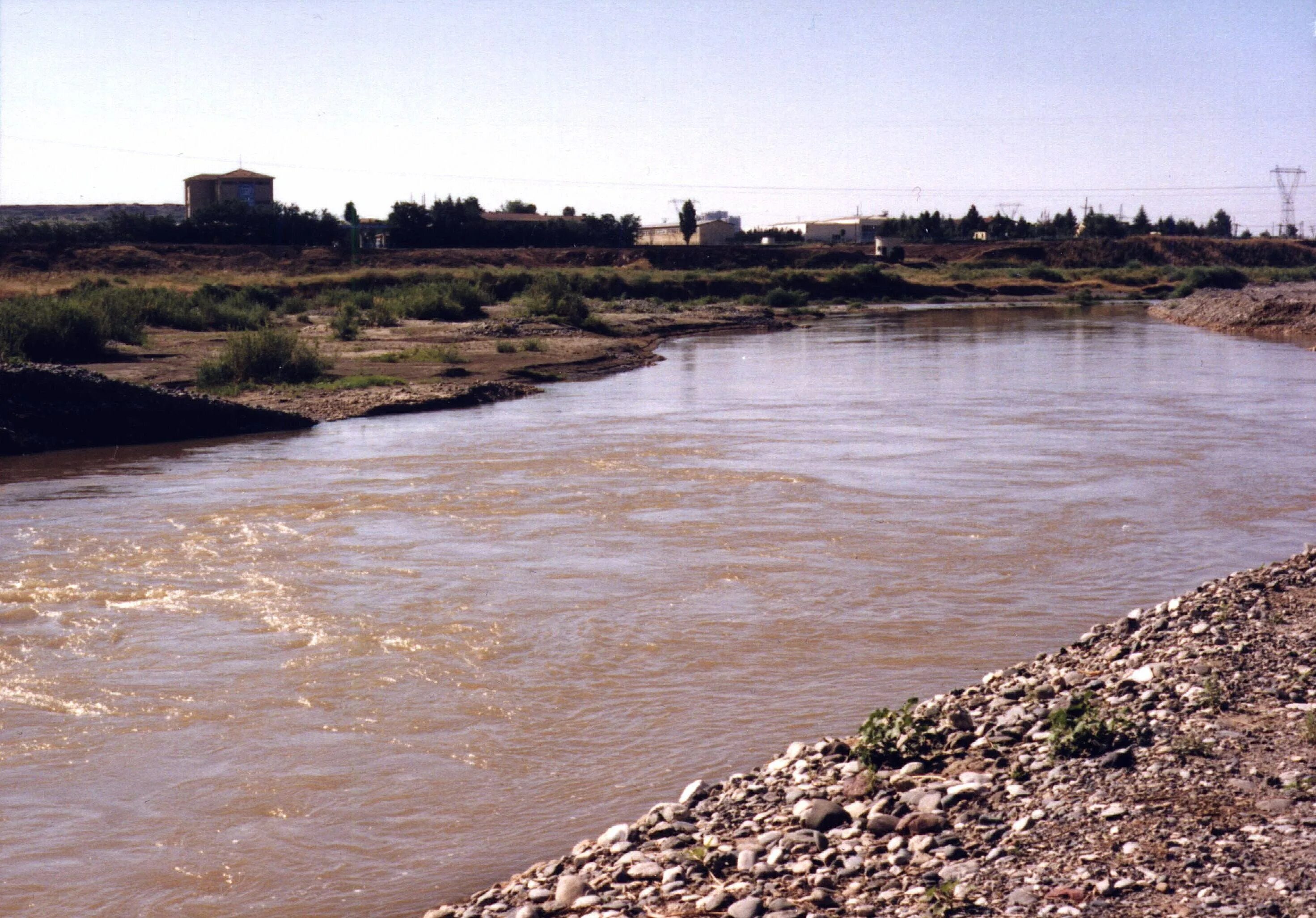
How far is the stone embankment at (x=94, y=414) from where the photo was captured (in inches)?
800

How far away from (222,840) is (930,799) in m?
3.60

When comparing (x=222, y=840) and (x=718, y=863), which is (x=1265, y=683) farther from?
(x=222, y=840)

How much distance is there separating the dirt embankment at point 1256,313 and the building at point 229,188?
216 feet

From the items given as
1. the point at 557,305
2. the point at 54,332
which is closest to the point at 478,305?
the point at 557,305

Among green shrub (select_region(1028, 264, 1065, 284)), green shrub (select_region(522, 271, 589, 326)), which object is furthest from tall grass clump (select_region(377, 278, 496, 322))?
green shrub (select_region(1028, 264, 1065, 284))

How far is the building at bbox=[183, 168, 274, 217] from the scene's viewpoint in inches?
3743

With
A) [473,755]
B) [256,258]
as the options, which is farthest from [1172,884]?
[256,258]

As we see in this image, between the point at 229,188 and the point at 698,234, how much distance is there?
40947mm

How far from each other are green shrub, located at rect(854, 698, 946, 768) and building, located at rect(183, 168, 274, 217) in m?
94.2

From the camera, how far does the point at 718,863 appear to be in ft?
17.4

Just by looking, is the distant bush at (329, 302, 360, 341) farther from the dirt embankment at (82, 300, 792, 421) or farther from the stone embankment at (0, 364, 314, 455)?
the stone embankment at (0, 364, 314, 455)

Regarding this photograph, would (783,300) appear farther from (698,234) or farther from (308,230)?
(698,234)

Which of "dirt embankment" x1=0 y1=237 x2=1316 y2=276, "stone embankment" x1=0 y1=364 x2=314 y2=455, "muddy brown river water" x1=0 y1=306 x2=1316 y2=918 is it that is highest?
"dirt embankment" x1=0 y1=237 x2=1316 y2=276

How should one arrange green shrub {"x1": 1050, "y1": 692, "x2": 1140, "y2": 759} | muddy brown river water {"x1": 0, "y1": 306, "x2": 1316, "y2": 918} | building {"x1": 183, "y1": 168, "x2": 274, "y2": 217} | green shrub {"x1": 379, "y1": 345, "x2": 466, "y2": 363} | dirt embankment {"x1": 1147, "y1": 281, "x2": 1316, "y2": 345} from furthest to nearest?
building {"x1": 183, "y1": 168, "x2": 274, "y2": 217} → dirt embankment {"x1": 1147, "y1": 281, "x2": 1316, "y2": 345} → green shrub {"x1": 379, "y1": 345, "x2": 466, "y2": 363} → muddy brown river water {"x1": 0, "y1": 306, "x2": 1316, "y2": 918} → green shrub {"x1": 1050, "y1": 692, "x2": 1140, "y2": 759}
